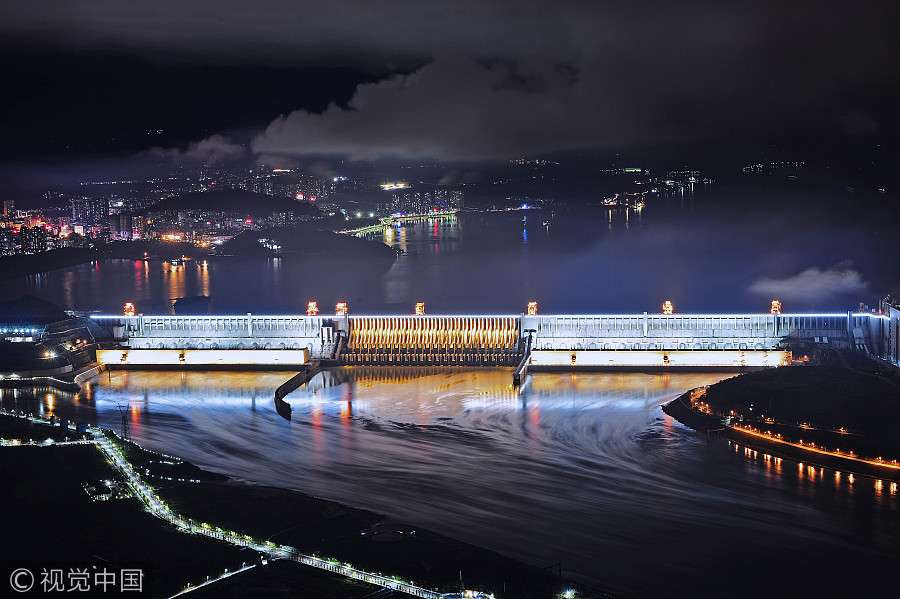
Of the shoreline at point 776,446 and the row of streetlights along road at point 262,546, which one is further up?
the shoreline at point 776,446

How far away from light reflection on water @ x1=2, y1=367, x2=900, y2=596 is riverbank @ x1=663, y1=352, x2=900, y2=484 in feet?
1.67

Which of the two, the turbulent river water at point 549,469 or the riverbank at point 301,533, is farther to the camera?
the turbulent river water at point 549,469

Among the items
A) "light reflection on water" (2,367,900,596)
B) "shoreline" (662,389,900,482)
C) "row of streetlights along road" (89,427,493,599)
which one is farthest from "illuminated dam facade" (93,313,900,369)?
"row of streetlights along road" (89,427,493,599)

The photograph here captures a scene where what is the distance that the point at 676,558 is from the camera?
51.0 ft

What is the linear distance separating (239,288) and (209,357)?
31.8 m

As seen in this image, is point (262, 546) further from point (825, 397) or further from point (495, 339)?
point (495, 339)

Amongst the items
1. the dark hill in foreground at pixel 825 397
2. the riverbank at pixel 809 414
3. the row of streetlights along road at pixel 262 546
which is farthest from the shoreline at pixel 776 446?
the row of streetlights along road at pixel 262 546

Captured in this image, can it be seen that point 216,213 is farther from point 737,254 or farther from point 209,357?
point 209,357

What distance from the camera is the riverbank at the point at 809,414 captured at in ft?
65.6

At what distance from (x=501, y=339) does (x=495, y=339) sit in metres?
0.18

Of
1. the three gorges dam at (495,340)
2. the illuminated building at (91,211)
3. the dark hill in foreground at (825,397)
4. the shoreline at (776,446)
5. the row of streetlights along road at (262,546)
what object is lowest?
the row of streetlights along road at (262,546)

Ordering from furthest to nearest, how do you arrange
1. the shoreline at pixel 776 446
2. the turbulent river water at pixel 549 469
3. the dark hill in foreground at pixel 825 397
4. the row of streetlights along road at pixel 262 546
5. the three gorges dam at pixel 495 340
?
the three gorges dam at pixel 495 340 → the dark hill in foreground at pixel 825 397 → the shoreline at pixel 776 446 → the turbulent river water at pixel 549 469 → the row of streetlights along road at pixel 262 546

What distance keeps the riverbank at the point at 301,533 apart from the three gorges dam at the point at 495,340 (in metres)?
10.8

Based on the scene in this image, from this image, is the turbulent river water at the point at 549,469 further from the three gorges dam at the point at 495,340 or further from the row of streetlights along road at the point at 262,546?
the row of streetlights along road at the point at 262,546
